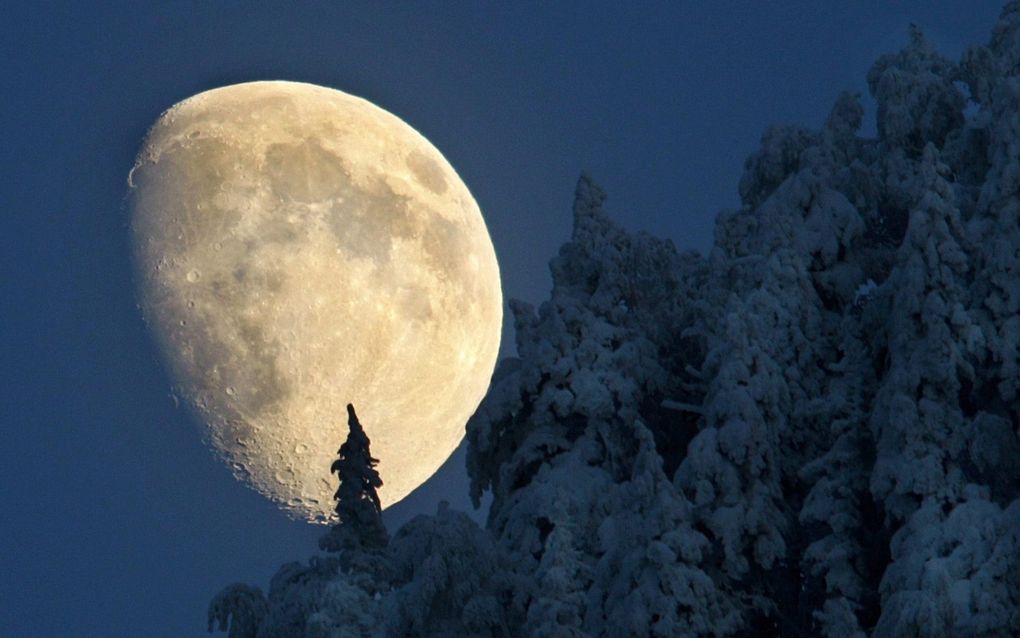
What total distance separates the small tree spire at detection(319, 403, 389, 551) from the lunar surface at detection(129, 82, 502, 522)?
35.6 feet

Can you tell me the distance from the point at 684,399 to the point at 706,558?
17.8 ft

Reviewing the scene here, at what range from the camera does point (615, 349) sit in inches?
1928

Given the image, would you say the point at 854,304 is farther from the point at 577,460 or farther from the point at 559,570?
the point at 559,570

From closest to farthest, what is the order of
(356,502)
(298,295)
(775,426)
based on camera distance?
(356,502), (775,426), (298,295)

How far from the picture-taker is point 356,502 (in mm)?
45031

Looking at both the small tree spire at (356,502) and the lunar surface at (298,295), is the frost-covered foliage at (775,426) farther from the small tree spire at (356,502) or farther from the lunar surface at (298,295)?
the lunar surface at (298,295)

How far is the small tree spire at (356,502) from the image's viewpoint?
4481cm

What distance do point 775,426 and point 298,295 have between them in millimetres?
13747

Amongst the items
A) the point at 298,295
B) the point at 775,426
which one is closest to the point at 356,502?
the point at 775,426

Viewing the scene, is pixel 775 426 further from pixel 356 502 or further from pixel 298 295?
pixel 298 295

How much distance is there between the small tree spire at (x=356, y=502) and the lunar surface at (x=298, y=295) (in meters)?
10.8

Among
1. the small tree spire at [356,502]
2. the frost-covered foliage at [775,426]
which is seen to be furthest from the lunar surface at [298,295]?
the small tree spire at [356,502]

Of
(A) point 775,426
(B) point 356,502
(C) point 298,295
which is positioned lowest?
(B) point 356,502

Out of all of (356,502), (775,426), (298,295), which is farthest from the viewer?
(298,295)
